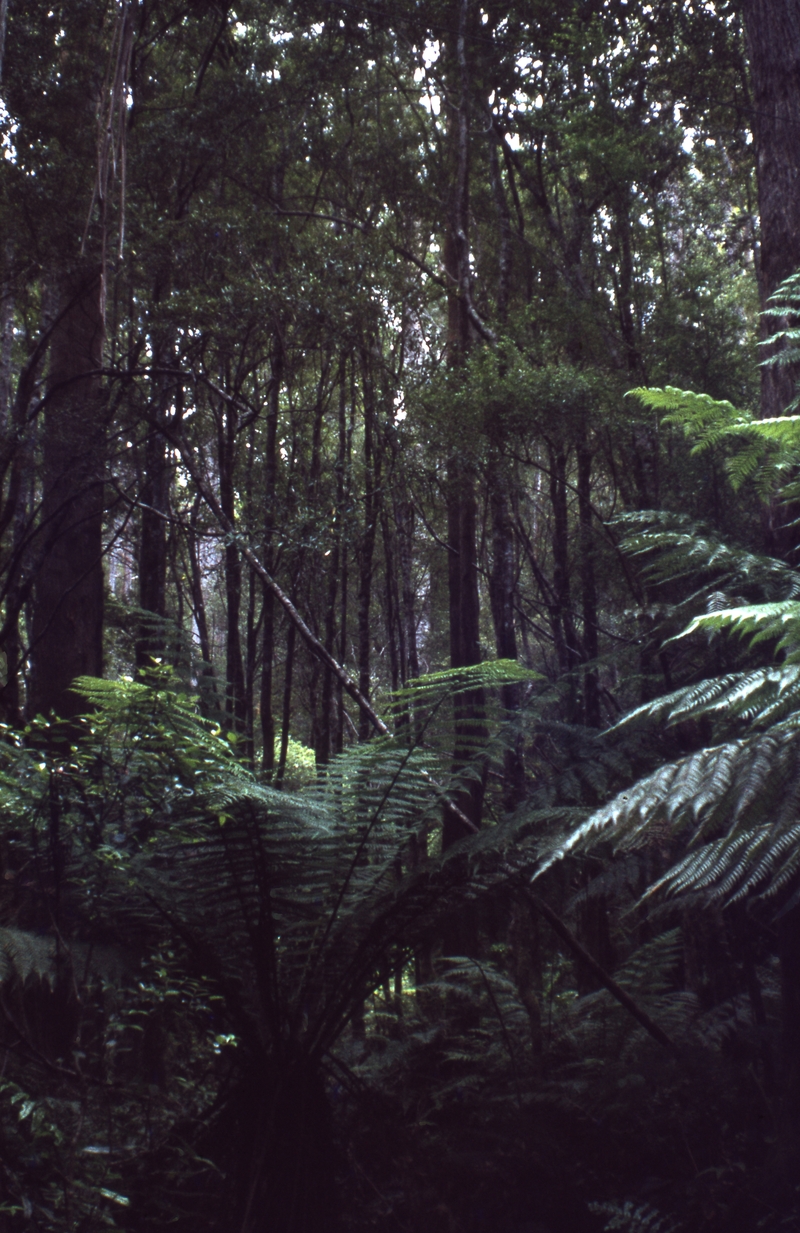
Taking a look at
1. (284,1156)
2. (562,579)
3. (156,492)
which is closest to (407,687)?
(284,1156)

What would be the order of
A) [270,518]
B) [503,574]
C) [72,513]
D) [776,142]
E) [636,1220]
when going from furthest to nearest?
[503,574], [72,513], [270,518], [776,142], [636,1220]

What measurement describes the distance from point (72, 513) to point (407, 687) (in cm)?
365

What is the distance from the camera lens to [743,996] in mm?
2795

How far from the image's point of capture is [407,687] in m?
3.01

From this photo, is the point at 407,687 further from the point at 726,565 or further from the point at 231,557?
the point at 231,557

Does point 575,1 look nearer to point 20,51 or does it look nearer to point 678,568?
point 20,51

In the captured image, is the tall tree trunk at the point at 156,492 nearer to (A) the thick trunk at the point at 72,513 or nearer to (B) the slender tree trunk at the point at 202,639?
(B) the slender tree trunk at the point at 202,639

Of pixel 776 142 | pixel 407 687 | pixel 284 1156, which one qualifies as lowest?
pixel 284 1156

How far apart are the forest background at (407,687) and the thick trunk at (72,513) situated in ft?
0.10

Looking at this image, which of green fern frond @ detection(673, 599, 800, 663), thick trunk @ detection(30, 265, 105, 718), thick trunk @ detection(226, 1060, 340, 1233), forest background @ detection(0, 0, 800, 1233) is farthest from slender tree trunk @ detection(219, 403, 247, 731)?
green fern frond @ detection(673, 599, 800, 663)

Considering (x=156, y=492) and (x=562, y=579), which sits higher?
(x=156, y=492)

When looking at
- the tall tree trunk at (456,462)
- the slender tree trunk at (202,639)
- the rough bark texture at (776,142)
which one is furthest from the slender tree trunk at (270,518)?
the rough bark texture at (776,142)

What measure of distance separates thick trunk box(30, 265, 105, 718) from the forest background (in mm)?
30

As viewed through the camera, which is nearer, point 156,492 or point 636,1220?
point 636,1220
